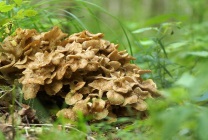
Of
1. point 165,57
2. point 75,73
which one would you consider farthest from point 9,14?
point 165,57

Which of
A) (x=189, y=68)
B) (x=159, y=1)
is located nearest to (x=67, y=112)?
(x=189, y=68)

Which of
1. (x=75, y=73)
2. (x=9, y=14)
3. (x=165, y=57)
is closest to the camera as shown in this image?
(x=75, y=73)

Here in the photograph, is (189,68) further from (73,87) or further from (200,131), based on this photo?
(200,131)

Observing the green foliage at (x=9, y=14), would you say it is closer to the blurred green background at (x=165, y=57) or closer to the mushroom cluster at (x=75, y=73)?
the blurred green background at (x=165, y=57)

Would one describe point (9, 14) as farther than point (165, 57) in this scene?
No

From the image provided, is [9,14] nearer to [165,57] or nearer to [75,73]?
[75,73]

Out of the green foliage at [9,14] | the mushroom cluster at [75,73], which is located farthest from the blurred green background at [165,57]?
the mushroom cluster at [75,73]

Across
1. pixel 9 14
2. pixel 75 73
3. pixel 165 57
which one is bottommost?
pixel 165 57

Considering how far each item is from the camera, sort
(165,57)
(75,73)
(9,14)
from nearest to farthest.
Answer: (75,73), (9,14), (165,57)

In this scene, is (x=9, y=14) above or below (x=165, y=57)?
above
